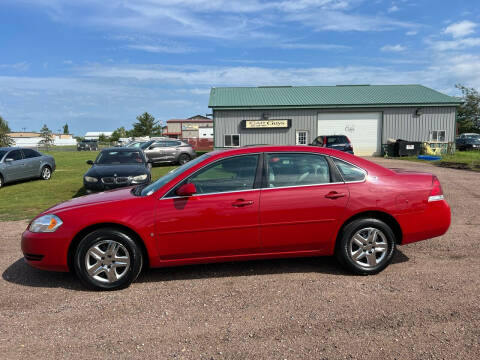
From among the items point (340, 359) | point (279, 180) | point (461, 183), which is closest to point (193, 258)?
point (279, 180)

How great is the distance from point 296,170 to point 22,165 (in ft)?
41.8

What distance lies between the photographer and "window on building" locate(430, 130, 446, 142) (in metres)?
28.2

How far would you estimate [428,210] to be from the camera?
4402mm

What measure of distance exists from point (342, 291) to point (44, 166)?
46.8ft

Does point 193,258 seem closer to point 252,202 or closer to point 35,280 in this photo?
point 252,202

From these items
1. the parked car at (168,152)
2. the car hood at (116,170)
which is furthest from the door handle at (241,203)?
the parked car at (168,152)

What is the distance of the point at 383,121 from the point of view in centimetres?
2814

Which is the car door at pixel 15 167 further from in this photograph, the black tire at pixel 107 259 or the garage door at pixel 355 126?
the garage door at pixel 355 126

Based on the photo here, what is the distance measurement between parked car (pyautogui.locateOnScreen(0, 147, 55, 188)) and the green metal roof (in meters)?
14.9

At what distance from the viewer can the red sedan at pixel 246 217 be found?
4.02 m

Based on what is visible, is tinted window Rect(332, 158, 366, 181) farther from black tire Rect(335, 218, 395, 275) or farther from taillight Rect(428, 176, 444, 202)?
taillight Rect(428, 176, 444, 202)

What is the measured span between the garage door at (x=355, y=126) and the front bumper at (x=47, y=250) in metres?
25.9

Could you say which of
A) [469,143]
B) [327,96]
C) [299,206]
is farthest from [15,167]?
[469,143]

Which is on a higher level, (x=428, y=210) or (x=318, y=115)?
(x=318, y=115)
